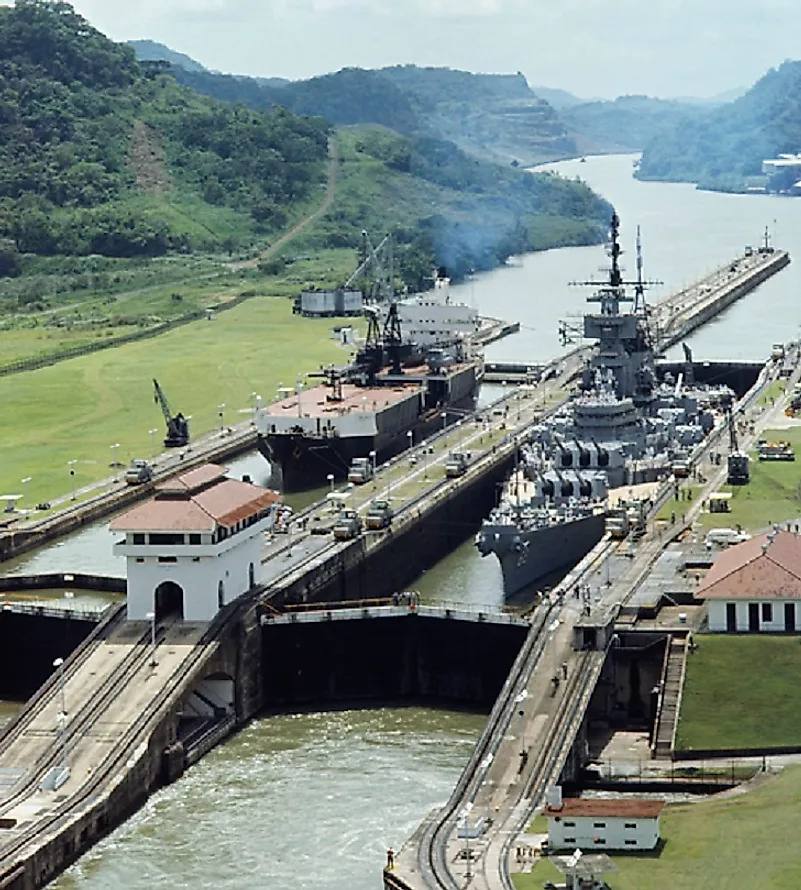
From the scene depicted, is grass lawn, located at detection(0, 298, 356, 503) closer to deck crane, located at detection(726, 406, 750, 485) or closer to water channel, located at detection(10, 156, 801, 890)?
deck crane, located at detection(726, 406, 750, 485)

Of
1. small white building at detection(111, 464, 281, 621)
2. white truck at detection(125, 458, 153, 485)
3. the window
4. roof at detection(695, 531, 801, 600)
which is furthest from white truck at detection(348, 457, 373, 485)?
roof at detection(695, 531, 801, 600)

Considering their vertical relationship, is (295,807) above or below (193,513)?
below

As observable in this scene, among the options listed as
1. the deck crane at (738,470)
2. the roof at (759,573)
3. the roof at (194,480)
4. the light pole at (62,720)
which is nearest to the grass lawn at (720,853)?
the roof at (759,573)

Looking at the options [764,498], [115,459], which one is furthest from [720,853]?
[115,459]

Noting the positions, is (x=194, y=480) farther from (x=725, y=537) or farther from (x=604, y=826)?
(x=604, y=826)

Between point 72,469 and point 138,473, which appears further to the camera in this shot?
point 72,469

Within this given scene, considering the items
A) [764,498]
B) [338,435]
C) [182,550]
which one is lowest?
[338,435]

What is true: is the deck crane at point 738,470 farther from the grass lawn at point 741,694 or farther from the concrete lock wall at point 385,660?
the grass lawn at point 741,694
